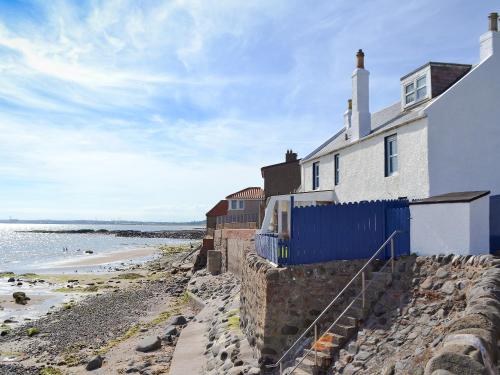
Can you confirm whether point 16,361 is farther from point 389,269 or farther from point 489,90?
point 489,90

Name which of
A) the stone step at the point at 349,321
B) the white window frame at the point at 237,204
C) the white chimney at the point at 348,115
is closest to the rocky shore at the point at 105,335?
the stone step at the point at 349,321

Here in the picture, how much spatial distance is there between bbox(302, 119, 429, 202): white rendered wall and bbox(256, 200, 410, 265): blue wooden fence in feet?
9.36

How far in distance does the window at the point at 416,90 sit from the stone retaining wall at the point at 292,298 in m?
8.58

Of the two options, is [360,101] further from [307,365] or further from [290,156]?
[290,156]

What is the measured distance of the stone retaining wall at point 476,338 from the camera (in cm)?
532

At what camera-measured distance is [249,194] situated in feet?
159

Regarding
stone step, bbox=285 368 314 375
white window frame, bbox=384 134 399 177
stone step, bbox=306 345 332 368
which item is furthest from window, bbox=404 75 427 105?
stone step, bbox=285 368 314 375

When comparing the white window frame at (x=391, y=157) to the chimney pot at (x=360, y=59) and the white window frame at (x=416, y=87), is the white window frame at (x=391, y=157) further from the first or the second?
the chimney pot at (x=360, y=59)

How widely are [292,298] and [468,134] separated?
863 cm

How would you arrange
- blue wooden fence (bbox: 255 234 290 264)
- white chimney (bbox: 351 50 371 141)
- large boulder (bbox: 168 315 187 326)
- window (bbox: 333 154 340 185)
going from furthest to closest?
large boulder (bbox: 168 315 187 326) < window (bbox: 333 154 340 185) < white chimney (bbox: 351 50 371 141) < blue wooden fence (bbox: 255 234 290 264)

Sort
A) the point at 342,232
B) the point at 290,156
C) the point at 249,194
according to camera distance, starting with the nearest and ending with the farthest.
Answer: the point at 342,232 < the point at 290,156 < the point at 249,194

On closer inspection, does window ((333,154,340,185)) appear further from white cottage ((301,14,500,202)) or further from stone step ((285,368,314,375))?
stone step ((285,368,314,375))

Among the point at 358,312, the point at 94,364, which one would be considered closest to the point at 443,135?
the point at 358,312

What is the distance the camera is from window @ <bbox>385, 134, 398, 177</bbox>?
16859 millimetres
